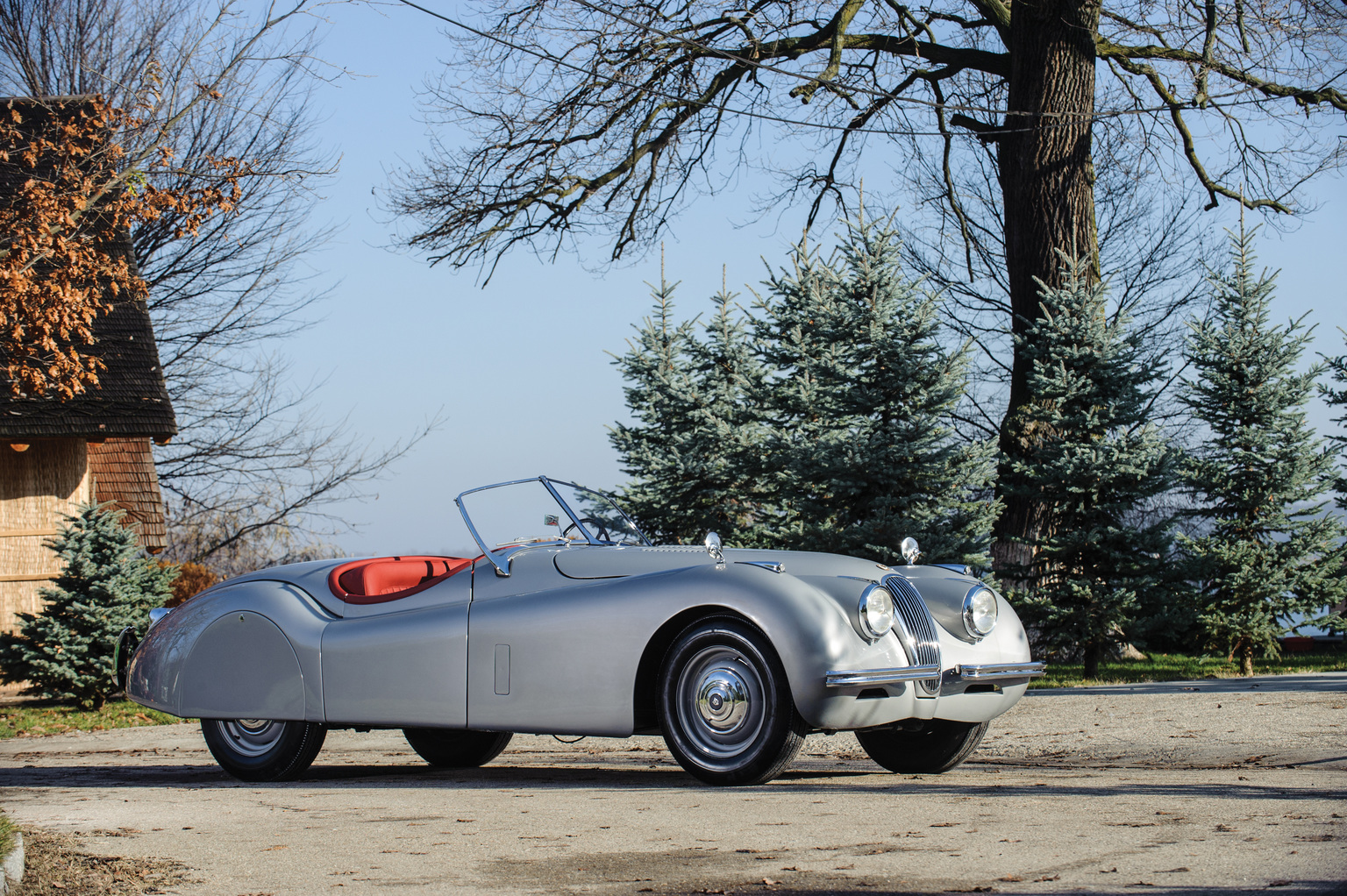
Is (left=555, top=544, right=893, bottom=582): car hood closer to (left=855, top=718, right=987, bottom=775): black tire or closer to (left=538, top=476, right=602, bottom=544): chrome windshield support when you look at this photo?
(left=538, top=476, right=602, bottom=544): chrome windshield support

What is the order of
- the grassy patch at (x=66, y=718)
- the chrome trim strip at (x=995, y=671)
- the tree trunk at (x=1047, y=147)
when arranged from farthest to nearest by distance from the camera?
1. the tree trunk at (x=1047, y=147)
2. the grassy patch at (x=66, y=718)
3. the chrome trim strip at (x=995, y=671)

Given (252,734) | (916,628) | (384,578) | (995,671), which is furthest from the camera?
(384,578)

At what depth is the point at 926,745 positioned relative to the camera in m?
6.83

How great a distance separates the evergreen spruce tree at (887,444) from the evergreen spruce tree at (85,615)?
25.4 ft

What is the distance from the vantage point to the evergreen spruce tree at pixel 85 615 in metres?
14.2

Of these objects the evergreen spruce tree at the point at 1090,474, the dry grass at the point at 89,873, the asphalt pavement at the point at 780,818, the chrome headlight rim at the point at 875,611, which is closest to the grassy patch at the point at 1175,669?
the evergreen spruce tree at the point at 1090,474

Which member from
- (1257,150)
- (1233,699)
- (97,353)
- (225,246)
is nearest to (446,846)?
(1233,699)

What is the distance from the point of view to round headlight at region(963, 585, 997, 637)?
6.32 meters

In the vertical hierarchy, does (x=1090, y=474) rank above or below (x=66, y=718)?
above

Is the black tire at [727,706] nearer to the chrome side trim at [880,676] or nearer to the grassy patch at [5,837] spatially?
the chrome side trim at [880,676]

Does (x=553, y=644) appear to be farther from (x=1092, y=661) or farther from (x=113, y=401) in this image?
(x=113, y=401)

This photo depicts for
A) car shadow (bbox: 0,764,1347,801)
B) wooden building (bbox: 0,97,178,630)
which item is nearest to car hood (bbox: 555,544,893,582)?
car shadow (bbox: 0,764,1347,801)

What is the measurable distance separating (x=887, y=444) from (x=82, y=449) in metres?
11.1

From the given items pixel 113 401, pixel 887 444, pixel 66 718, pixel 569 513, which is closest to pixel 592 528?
pixel 569 513
